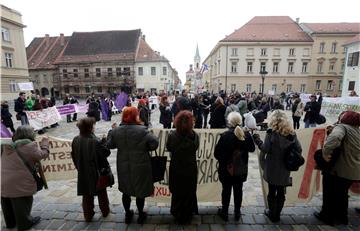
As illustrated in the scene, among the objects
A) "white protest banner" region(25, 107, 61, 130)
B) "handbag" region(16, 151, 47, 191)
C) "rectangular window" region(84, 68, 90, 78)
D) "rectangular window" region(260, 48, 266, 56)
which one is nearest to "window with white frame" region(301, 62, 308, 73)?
"rectangular window" region(260, 48, 266, 56)

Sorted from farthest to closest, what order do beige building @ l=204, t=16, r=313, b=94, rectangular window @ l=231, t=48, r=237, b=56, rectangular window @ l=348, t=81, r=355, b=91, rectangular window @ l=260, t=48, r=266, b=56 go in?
1. rectangular window @ l=231, t=48, r=237, b=56
2. rectangular window @ l=260, t=48, r=266, b=56
3. beige building @ l=204, t=16, r=313, b=94
4. rectangular window @ l=348, t=81, r=355, b=91

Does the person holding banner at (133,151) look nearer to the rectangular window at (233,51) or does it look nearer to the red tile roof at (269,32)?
the red tile roof at (269,32)

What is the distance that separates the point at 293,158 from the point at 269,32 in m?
53.9

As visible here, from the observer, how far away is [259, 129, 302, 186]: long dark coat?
3.26m

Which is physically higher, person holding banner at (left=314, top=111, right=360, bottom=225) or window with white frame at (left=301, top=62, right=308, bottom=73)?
→ window with white frame at (left=301, top=62, right=308, bottom=73)

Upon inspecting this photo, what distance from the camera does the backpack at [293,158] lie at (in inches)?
126

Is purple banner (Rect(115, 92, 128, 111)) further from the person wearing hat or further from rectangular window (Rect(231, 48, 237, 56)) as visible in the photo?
rectangular window (Rect(231, 48, 237, 56))

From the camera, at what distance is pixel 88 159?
343 centimetres

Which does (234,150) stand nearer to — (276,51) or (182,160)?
(182,160)

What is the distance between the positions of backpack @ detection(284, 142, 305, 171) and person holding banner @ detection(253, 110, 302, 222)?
1.2 inches

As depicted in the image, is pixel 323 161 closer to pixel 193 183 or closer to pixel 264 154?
pixel 264 154

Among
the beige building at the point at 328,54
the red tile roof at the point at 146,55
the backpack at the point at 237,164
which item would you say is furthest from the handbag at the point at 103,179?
the beige building at the point at 328,54

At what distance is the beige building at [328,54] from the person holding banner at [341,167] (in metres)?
54.2

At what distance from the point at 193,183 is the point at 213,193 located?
96 centimetres
